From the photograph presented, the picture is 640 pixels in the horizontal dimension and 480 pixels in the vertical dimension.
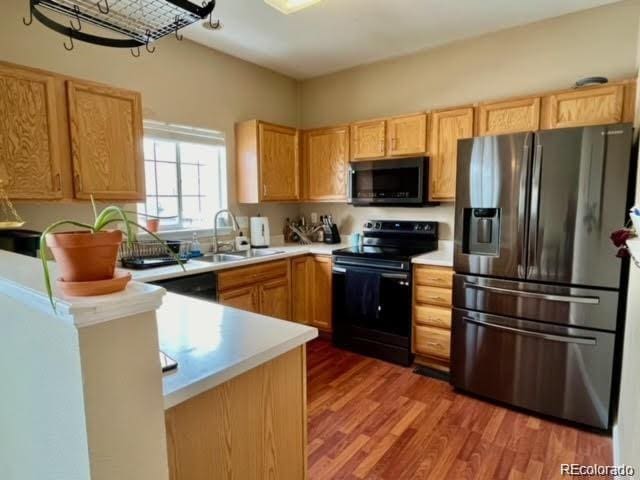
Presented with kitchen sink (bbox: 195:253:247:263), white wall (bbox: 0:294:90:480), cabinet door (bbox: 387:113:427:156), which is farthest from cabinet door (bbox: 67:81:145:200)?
cabinet door (bbox: 387:113:427:156)

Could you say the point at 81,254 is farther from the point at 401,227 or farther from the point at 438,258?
the point at 401,227

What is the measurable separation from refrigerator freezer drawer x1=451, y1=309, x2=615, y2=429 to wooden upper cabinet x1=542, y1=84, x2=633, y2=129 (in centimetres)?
136

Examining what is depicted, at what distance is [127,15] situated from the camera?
3.85 feet

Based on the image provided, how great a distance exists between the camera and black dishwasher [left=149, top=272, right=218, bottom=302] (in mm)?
2387

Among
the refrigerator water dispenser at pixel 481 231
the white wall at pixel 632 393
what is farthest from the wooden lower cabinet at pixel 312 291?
the white wall at pixel 632 393

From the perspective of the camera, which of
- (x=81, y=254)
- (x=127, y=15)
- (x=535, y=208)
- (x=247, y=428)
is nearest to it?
(x=81, y=254)

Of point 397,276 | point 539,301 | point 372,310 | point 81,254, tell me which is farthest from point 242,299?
point 81,254

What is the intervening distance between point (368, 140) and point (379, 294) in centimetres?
140

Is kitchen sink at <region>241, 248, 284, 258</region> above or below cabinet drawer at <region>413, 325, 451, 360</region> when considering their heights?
above

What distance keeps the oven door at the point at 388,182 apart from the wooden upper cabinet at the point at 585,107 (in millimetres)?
934

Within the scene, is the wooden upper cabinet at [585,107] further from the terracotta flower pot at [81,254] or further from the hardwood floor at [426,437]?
the terracotta flower pot at [81,254]

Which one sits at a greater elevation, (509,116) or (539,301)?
(509,116)

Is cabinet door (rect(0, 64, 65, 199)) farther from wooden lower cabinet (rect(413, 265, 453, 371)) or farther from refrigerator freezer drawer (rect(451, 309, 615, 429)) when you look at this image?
refrigerator freezer drawer (rect(451, 309, 615, 429))

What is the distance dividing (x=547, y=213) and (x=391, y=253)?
1211 mm
